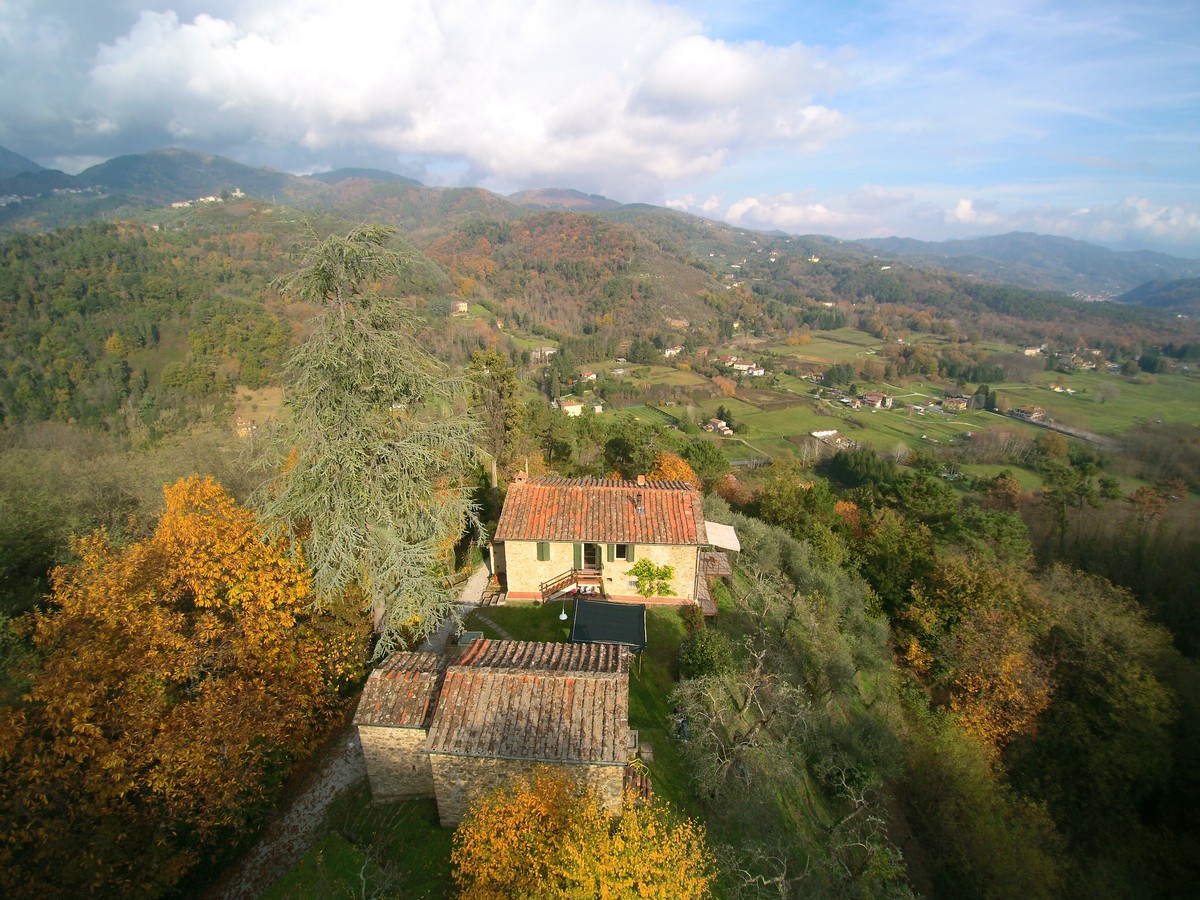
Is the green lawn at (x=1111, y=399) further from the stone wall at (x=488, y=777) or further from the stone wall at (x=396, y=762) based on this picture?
the stone wall at (x=396, y=762)

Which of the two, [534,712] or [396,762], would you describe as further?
[396,762]

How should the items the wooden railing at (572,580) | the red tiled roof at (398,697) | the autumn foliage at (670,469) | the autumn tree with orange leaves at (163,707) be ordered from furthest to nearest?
the autumn foliage at (670,469) → the wooden railing at (572,580) → the red tiled roof at (398,697) → the autumn tree with orange leaves at (163,707)

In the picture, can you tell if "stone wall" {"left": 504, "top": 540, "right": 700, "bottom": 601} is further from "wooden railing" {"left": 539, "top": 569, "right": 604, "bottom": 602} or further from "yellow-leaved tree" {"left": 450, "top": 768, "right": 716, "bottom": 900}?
"yellow-leaved tree" {"left": 450, "top": 768, "right": 716, "bottom": 900}

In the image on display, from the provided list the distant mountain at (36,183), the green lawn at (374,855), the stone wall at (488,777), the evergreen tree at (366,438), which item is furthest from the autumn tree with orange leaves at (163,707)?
the distant mountain at (36,183)

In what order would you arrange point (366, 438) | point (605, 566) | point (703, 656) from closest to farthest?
point (366, 438)
point (703, 656)
point (605, 566)

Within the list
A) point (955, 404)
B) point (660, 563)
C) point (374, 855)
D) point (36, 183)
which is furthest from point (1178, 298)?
point (36, 183)

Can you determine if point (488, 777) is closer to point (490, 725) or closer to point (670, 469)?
point (490, 725)
